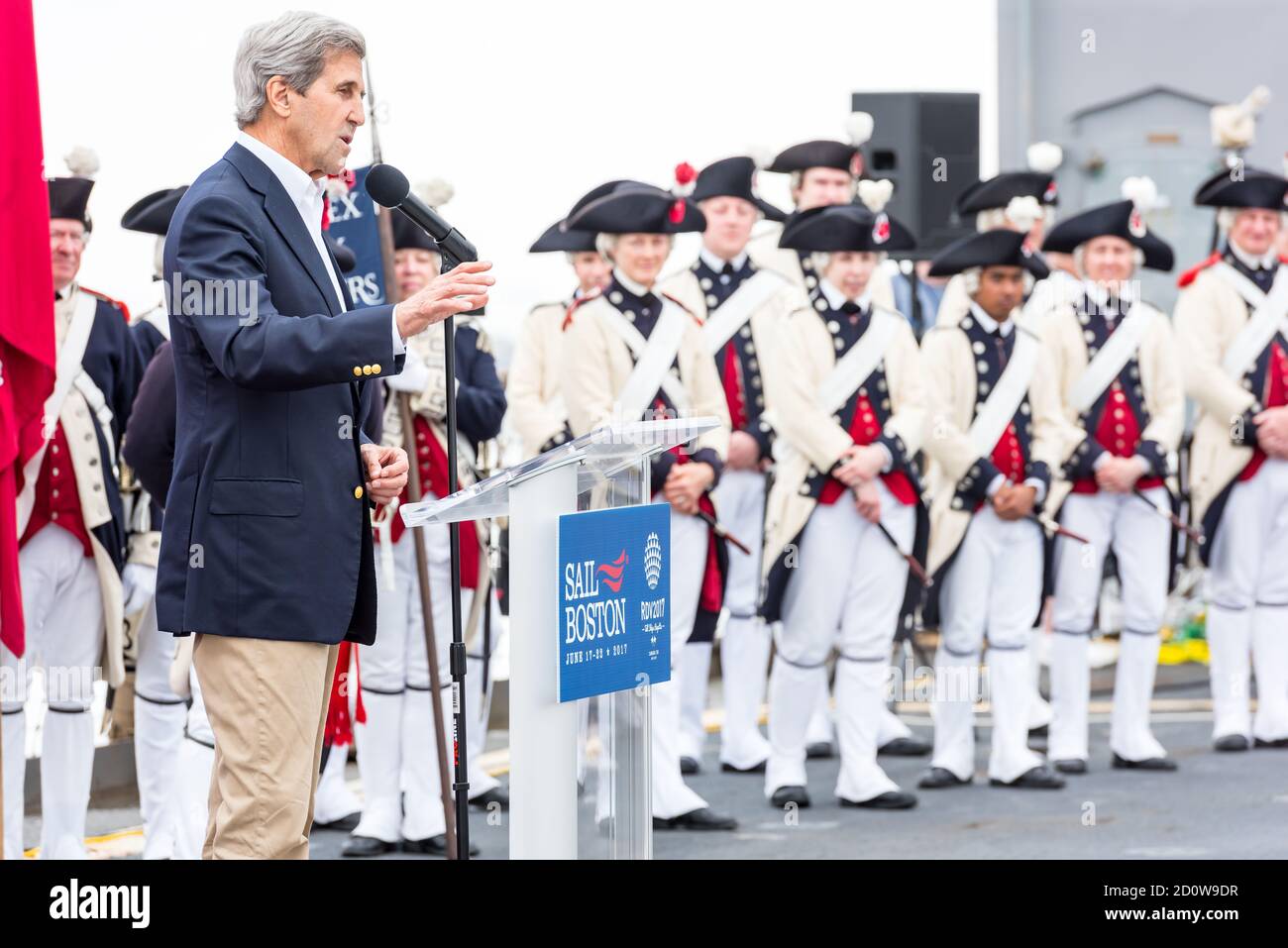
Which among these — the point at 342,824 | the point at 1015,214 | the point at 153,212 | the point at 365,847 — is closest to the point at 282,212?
the point at 153,212

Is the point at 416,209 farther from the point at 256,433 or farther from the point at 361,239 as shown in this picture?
the point at 361,239

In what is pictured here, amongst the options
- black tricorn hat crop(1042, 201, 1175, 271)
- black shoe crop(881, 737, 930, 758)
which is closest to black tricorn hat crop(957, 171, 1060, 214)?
black tricorn hat crop(1042, 201, 1175, 271)

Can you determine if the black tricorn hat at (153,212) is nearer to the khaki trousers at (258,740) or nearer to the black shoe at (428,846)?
the black shoe at (428,846)

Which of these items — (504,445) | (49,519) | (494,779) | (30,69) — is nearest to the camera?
(30,69)

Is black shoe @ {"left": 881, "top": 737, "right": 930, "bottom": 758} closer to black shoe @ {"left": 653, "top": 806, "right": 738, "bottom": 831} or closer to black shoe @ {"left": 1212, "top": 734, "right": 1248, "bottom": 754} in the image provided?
black shoe @ {"left": 1212, "top": 734, "right": 1248, "bottom": 754}

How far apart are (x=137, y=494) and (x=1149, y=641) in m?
3.87

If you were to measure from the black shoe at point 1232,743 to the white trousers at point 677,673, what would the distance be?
2263mm

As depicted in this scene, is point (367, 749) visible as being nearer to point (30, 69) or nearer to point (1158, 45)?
point (30, 69)

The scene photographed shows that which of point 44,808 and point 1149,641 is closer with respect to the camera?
point 44,808

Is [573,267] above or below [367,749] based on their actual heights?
above

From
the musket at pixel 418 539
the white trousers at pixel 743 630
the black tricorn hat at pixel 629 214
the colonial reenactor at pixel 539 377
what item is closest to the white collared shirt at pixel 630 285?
the black tricorn hat at pixel 629 214

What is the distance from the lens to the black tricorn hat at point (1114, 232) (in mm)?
7320
